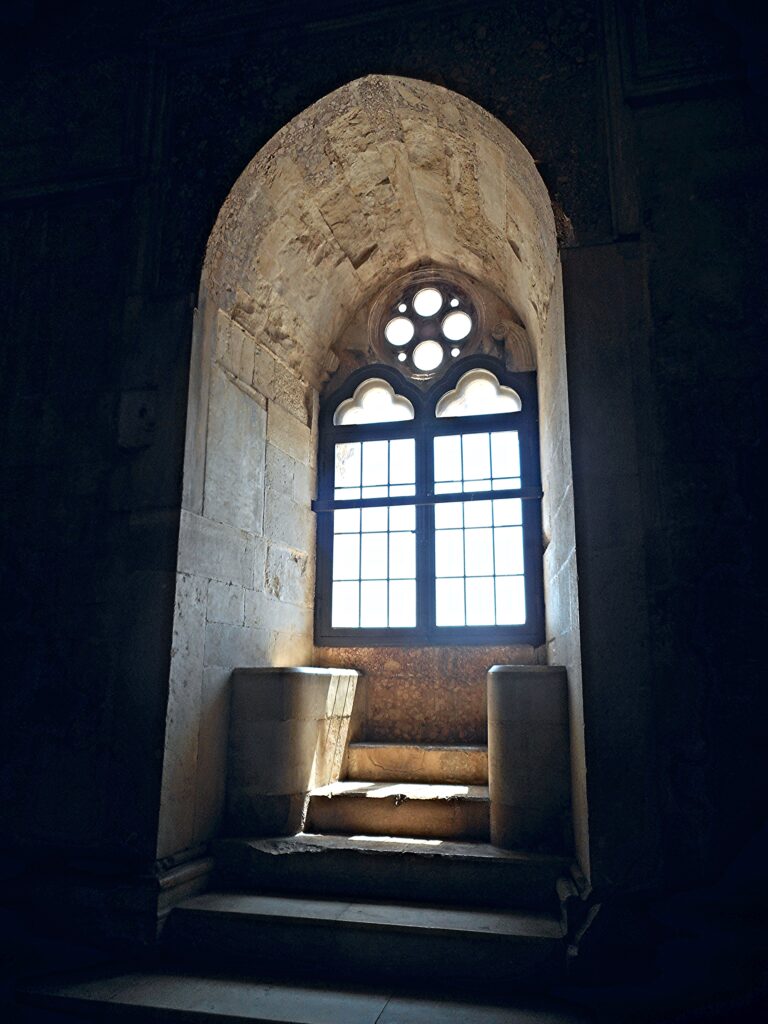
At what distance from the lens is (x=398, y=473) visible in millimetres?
5160

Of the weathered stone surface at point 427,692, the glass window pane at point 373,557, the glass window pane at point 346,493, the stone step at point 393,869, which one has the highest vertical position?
the glass window pane at point 346,493

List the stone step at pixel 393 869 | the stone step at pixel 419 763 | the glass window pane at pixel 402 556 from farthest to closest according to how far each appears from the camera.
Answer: the glass window pane at pixel 402 556 < the stone step at pixel 419 763 < the stone step at pixel 393 869

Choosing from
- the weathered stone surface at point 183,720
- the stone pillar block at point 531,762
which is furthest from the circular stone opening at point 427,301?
the stone pillar block at point 531,762

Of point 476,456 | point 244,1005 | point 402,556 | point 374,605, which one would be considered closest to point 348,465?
point 402,556

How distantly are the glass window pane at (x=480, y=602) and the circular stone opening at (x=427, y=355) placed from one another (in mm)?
1572

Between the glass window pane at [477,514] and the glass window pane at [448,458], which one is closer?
the glass window pane at [477,514]

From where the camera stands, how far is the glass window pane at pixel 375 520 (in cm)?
511

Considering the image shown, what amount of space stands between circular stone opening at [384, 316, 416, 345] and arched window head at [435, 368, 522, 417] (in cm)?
56

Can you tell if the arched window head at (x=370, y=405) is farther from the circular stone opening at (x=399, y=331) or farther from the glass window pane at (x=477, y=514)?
the glass window pane at (x=477, y=514)

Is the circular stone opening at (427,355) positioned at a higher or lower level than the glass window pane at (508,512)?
higher

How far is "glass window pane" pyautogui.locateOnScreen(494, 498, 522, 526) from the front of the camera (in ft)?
15.9

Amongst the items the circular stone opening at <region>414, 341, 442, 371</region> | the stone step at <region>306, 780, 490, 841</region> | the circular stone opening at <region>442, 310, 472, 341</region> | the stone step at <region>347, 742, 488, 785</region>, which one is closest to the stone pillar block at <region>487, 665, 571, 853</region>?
the stone step at <region>306, 780, 490, 841</region>

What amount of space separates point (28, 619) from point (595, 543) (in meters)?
2.63

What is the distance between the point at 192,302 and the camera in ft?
11.9
